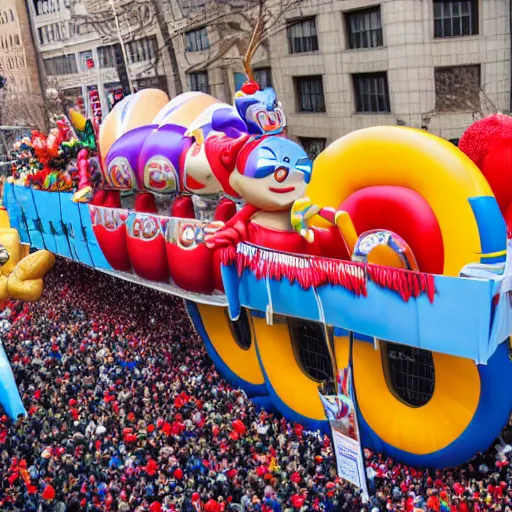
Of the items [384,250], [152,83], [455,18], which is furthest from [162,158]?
[152,83]

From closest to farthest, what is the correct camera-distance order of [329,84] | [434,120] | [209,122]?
[209,122] < [434,120] < [329,84]

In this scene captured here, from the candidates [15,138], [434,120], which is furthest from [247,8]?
[15,138]

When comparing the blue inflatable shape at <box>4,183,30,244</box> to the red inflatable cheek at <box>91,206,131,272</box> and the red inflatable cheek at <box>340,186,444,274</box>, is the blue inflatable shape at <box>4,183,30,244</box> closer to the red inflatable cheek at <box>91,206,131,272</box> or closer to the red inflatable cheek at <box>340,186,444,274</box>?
the red inflatable cheek at <box>91,206,131,272</box>

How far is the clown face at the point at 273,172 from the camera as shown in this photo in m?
5.80

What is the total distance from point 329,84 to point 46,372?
5504 mm

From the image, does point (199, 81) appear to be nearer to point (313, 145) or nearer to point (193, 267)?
point (313, 145)

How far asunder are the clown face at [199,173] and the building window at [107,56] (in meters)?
6.46

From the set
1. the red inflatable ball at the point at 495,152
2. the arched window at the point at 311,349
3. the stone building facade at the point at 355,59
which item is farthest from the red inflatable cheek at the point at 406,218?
the stone building facade at the point at 355,59

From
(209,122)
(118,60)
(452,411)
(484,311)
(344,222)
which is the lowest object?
(452,411)

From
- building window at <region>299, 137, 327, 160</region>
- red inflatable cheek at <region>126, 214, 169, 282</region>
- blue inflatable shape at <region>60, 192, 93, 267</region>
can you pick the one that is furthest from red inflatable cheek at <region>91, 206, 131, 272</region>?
building window at <region>299, 137, 327, 160</region>

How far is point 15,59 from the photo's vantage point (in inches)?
596

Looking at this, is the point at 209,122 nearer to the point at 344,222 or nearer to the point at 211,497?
the point at 344,222

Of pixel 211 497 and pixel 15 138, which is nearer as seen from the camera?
pixel 211 497

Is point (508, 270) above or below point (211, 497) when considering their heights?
above
